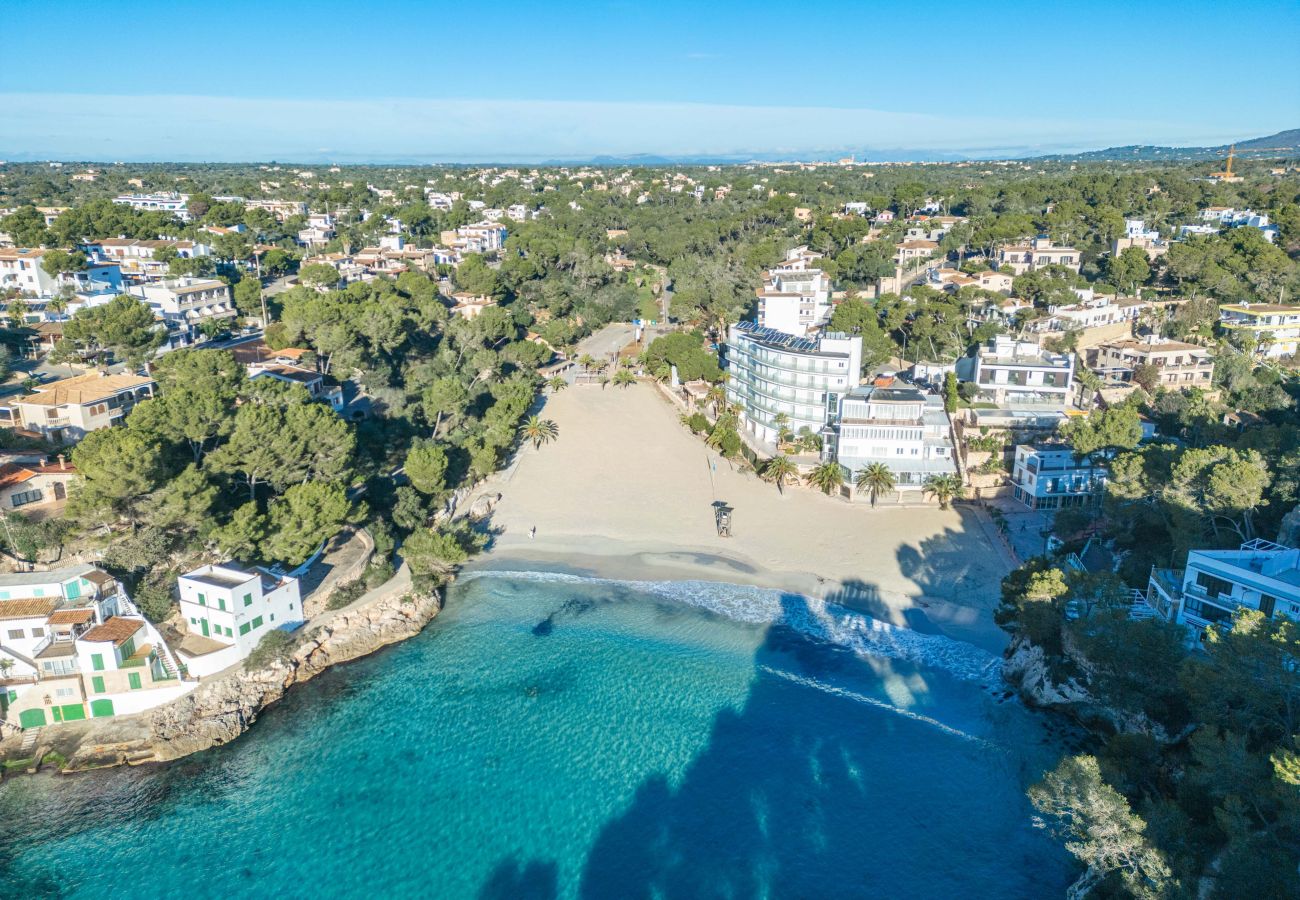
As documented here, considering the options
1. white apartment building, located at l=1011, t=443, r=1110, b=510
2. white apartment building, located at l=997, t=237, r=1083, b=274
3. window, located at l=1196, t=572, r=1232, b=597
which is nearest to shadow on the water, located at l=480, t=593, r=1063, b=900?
window, located at l=1196, t=572, r=1232, b=597

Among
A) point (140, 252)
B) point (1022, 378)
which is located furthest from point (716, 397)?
point (140, 252)

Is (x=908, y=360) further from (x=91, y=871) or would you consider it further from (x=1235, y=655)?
(x=91, y=871)

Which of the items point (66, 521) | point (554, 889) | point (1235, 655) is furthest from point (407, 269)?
point (1235, 655)

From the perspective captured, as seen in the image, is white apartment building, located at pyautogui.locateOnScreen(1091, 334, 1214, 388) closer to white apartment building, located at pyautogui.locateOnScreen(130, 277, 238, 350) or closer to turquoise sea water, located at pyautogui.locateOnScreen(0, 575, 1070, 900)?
turquoise sea water, located at pyautogui.locateOnScreen(0, 575, 1070, 900)

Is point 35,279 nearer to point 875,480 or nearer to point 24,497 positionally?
point 24,497

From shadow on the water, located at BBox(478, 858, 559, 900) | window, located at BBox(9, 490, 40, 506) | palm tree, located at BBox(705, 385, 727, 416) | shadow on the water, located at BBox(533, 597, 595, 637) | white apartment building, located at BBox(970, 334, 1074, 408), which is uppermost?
white apartment building, located at BBox(970, 334, 1074, 408)
